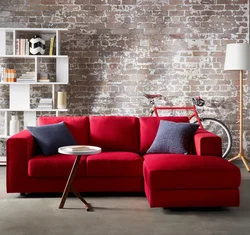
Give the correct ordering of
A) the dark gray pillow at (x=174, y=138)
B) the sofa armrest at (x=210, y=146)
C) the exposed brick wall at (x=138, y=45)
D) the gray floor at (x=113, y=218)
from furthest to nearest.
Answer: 1. the exposed brick wall at (x=138, y=45)
2. the dark gray pillow at (x=174, y=138)
3. the sofa armrest at (x=210, y=146)
4. the gray floor at (x=113, y=218)

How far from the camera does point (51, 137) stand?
4.88 meters

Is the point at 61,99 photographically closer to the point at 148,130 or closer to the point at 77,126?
the point at 77,126

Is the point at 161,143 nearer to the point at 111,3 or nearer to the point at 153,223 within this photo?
the point at 153,223

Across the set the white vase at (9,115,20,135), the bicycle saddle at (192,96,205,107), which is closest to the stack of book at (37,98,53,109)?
the white vase at (9,115,20,135)

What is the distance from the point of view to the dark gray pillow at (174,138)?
16.1 feet

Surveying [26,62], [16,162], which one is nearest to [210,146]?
[16,162]

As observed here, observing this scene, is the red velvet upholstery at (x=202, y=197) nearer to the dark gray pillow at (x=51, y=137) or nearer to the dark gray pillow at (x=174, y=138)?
the dark gray pillow at (x=174, y=138)

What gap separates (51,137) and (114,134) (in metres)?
0.77

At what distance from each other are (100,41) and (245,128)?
268 centimetres

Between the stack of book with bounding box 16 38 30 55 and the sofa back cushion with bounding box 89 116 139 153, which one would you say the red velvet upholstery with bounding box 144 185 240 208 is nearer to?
the sofa back cushion with bounding box 89 116 139 153

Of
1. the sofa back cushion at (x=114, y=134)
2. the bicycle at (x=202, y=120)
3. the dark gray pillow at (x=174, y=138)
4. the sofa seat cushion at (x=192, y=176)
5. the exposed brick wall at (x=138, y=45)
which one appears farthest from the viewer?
the exposed brick wall at (x=138, y=45)

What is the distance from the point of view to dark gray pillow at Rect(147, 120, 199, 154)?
194 inches

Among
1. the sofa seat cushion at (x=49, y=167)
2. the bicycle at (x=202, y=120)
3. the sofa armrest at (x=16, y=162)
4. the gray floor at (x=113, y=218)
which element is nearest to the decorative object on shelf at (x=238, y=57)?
the bicycle at (x=202, y=120)

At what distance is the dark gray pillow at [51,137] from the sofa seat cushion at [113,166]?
1.43 feet
